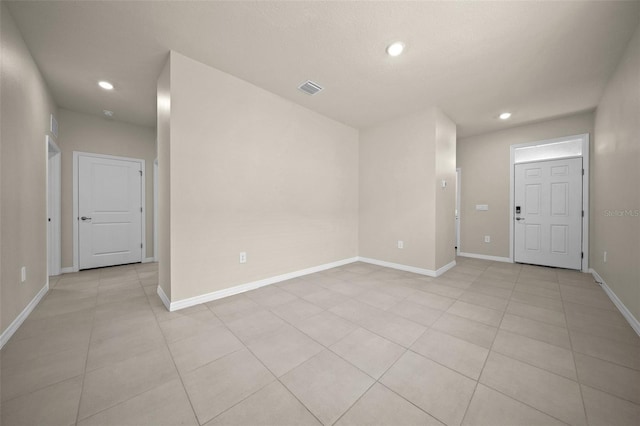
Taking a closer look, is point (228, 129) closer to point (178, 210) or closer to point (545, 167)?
point (178, 210)

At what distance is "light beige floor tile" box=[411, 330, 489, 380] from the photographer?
1618mm

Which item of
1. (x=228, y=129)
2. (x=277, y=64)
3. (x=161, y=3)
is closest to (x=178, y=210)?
(x=228, y=129)

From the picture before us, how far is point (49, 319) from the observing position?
2.31m

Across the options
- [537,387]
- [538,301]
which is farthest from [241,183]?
[538,301]

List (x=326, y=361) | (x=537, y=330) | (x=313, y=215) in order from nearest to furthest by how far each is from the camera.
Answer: (x=326, y=361) < (x=537, y=330) < (x=313, y=215)

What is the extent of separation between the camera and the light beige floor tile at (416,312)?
2.29 meters

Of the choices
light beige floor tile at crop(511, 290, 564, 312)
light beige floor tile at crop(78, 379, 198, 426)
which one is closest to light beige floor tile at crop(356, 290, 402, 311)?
light beige floor tile at crop(511, 290, 564, 312)

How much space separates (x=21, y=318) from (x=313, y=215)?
3.37 m

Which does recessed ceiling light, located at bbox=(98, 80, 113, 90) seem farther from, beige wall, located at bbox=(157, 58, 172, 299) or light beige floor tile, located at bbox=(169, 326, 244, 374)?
light beige floor tile, located at bbox=(169, 326, 244, 374)

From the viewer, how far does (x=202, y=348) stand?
6.06 feet

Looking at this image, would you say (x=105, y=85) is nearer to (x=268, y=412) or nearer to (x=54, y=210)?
(x=54, y=210)

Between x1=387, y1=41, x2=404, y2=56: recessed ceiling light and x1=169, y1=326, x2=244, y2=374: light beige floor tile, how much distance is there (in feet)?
10.0

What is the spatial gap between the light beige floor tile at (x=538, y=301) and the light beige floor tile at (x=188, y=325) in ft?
11.0

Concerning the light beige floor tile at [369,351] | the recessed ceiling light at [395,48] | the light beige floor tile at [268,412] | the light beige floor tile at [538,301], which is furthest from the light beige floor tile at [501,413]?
the recessed ceiling light at [395,48]
